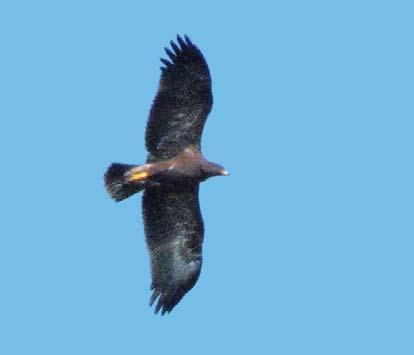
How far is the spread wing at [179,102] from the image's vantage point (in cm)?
3600

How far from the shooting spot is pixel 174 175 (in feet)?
119

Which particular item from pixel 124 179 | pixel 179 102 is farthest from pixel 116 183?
pixel 179 102

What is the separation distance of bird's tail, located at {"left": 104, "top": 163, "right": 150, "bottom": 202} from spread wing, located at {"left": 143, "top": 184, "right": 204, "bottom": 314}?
284 millimetres

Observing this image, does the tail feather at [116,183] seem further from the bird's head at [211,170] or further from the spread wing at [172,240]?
the bird's head at [211,170]

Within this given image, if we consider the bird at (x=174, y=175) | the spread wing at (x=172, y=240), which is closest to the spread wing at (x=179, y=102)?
the bird at (x=174, y=175)

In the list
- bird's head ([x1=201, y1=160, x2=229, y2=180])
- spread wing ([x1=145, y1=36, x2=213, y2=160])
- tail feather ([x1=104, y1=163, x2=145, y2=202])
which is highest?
spread wing ([x1=145, y1=36, x2=213, y2=160])

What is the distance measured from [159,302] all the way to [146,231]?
1.03 m

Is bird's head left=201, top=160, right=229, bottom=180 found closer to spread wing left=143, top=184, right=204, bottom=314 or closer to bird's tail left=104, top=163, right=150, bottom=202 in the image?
spread wing left=143, top=184, right=204, bottom=314

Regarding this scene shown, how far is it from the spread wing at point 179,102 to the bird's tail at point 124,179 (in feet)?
1.05

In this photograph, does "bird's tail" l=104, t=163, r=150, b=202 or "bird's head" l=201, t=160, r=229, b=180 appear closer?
"bird's tail" l=104, t=163, r=150, b=202

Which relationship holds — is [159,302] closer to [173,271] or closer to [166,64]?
[173,271]

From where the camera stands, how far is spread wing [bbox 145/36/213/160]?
118 ft

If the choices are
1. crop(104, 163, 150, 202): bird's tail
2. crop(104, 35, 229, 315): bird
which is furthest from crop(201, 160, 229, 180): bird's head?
crop(104, 163, 150, 202): bird's tail

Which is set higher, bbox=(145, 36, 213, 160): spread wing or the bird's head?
bbox=(145, 36, 213, 160): spread wing
